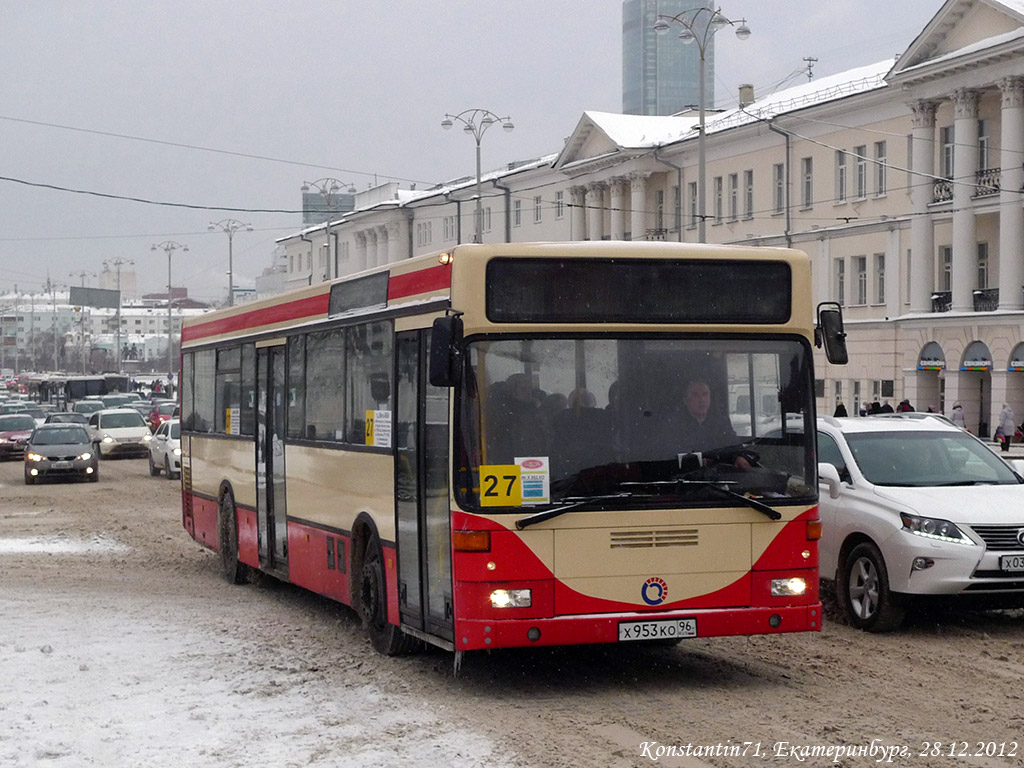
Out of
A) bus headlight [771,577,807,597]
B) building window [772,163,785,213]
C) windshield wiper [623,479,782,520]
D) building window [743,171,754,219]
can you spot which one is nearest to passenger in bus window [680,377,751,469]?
windshield wiper [623,479,782,520]

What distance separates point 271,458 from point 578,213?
60.9 meters

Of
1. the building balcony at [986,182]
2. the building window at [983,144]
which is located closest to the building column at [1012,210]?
the building balcony at [986,182]

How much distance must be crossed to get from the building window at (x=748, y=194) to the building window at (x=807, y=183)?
3.11 meters

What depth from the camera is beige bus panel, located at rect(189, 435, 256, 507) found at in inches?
580

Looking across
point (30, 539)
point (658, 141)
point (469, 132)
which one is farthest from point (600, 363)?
point (658, 141)

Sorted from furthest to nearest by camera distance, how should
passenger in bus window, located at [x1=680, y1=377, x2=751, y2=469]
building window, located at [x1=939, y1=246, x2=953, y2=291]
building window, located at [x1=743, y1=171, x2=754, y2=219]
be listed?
1. building window, located at [x1=743, y1=171, x2=754, y2=219]
2. building window, located at [x1=939, y1=246, x2=953, y2=291]
3. passenger in bus window, located at [x1=680, y1=377, x2=751, y2=469]

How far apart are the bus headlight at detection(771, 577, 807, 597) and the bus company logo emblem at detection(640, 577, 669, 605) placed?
70 centimetres

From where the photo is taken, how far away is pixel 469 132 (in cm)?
4772

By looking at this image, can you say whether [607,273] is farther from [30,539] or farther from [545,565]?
[30,539]

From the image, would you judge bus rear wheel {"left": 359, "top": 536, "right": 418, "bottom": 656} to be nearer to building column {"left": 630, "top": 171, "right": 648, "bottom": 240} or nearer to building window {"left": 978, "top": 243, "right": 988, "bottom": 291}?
building window {"left": 978, "top": 243, "right": 988, "bottom": 291}

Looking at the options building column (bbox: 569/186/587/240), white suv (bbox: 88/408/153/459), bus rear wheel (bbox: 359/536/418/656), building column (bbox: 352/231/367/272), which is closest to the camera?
bus rear wheel (bbox: 359/536/418/656)

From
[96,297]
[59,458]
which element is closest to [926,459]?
[59,458]

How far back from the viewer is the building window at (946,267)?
52641 millimetres

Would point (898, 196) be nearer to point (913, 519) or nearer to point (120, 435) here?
point (120, 435)
